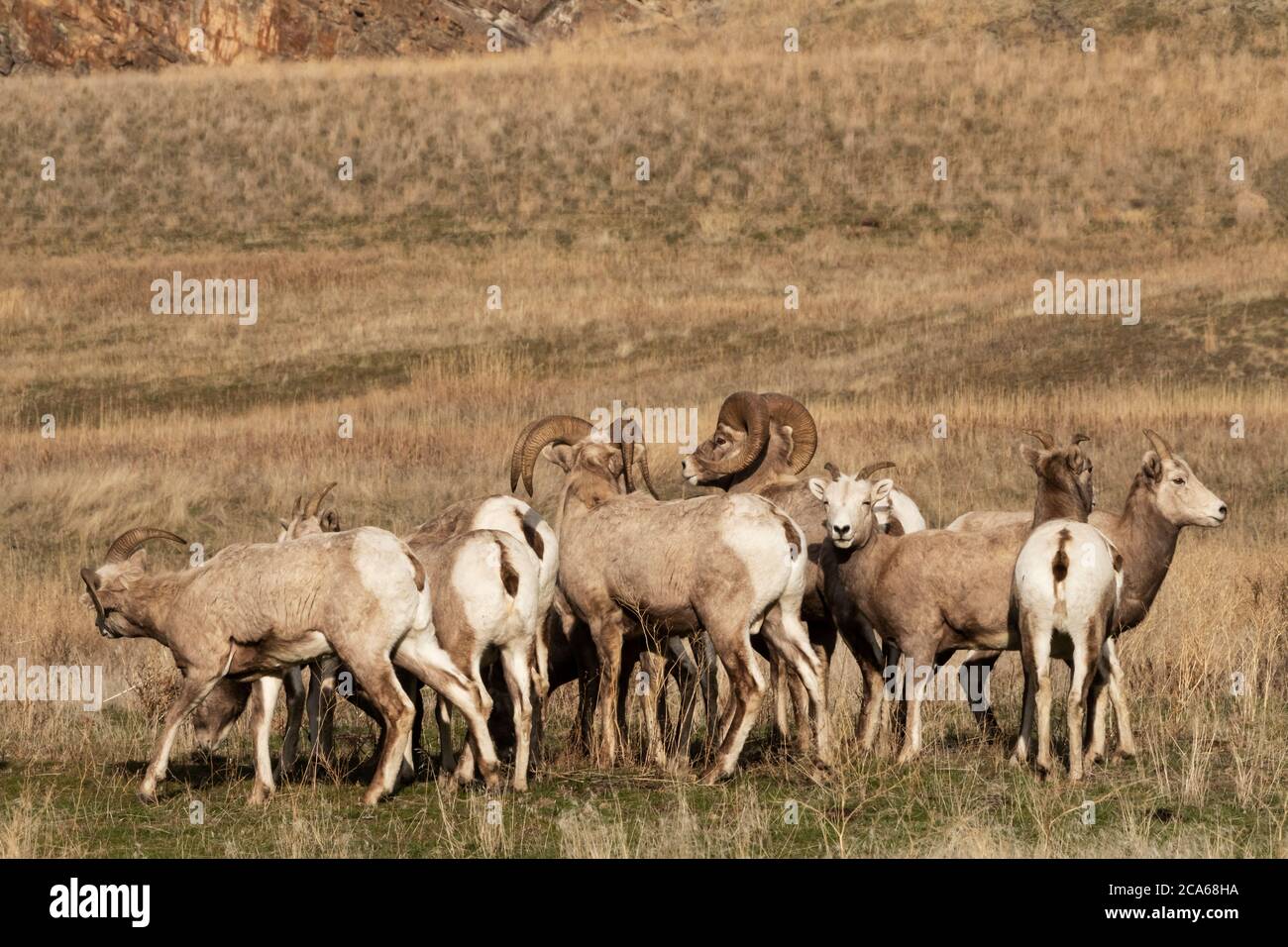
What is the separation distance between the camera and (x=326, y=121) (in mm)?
51875

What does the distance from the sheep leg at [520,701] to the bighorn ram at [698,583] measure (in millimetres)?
866

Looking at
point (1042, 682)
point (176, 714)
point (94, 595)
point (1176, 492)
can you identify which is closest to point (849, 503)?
point (1042, 682)

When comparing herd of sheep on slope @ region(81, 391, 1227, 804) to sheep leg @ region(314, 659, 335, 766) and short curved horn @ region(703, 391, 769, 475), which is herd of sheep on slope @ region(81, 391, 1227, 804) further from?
short curved horn @ region(703, 391, 769, 475)

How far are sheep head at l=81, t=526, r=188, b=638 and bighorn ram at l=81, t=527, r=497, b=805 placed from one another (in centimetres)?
38

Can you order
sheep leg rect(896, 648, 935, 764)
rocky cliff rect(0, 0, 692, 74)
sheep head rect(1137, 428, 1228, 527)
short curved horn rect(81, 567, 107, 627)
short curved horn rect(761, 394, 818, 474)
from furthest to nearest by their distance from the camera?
rocky cliff rect(0, 0, 692, 74)
short curved horn rect(761, 394, 818, 474)
sheep head rect(1137, 428, 1228, 527)
sheep leg rect(896, 648, 935, 764)
short curved horn rect(81, 567, 107, 627)

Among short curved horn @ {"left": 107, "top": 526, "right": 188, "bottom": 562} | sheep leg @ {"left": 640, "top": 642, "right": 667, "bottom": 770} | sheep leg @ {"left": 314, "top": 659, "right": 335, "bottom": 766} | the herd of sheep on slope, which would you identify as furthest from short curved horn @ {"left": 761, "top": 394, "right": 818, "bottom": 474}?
short curved horn @ {"left": 107, "top": 526, "right": 188, "bottom": 562}

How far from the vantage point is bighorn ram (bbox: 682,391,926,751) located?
13078 mm

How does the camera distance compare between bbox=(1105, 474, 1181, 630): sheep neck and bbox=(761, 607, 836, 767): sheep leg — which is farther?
bbox=(1105, 474, 1181, 630): sheep neck

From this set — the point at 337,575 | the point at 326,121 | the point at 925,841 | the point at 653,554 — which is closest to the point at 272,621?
the point at 337,575

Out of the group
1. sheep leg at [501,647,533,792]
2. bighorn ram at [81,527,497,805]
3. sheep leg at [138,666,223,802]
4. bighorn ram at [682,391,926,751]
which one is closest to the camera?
bighorn ram at [81,527,497,805]

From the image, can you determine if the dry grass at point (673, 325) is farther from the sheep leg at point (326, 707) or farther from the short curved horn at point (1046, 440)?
the short curved horn at point (1046, 440)

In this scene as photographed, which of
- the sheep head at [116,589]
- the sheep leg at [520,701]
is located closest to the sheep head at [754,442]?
the sheep leg at [520,701]

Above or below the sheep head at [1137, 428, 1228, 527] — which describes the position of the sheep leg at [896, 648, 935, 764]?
below

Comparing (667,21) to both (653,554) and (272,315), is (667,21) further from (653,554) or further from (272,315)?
(653,554)
